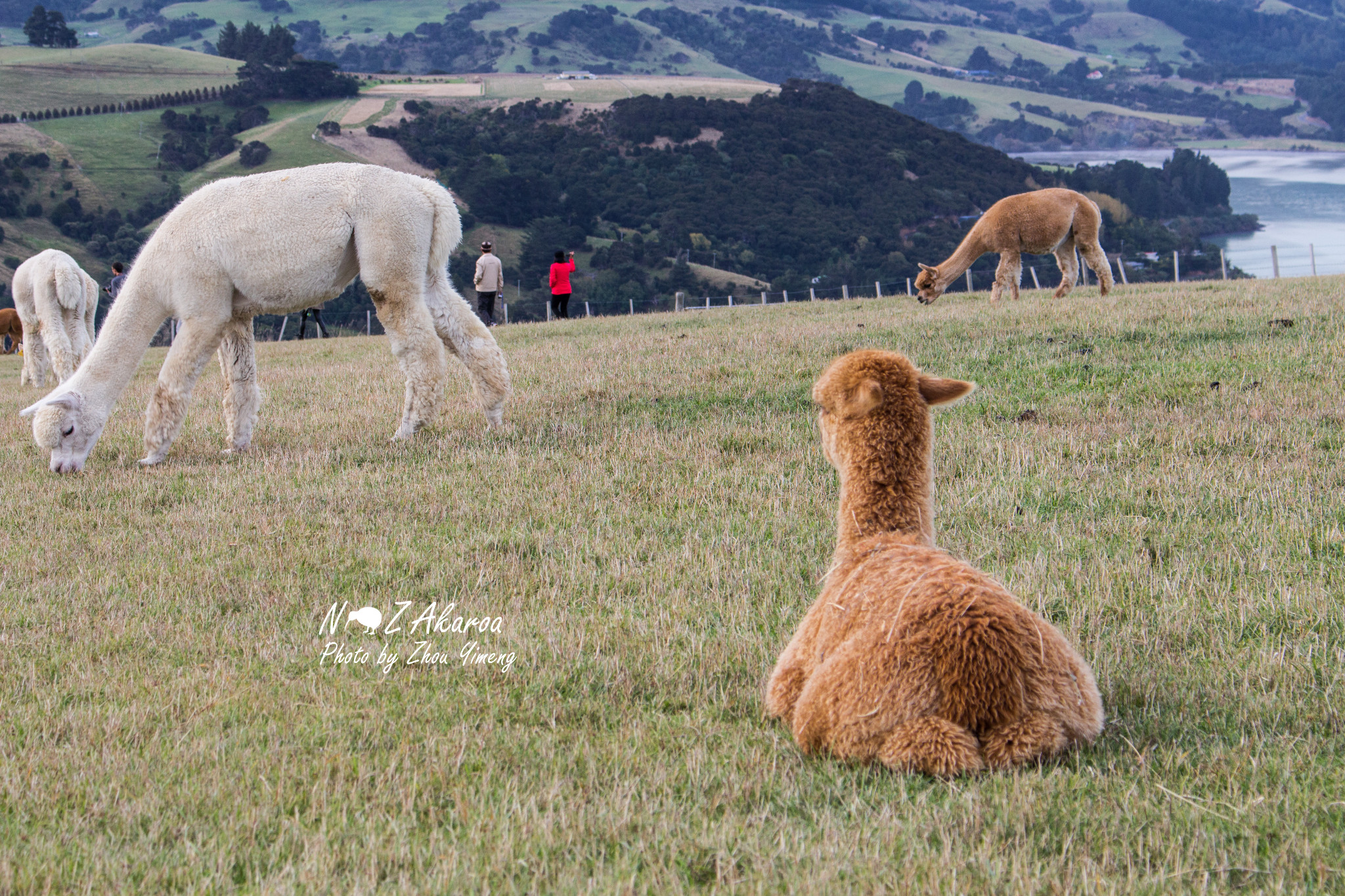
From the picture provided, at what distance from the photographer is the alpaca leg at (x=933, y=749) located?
275 cm

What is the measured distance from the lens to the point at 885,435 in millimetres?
3264

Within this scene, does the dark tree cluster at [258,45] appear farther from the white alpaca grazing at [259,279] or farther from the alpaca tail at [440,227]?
the alpaca tail at [440,227]

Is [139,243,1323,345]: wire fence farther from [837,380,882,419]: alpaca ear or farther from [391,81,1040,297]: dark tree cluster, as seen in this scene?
[837,380,882,419]: alpaca ear

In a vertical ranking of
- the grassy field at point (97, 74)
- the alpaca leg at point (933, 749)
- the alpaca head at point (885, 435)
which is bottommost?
the alpaca leg at point (933, 749)

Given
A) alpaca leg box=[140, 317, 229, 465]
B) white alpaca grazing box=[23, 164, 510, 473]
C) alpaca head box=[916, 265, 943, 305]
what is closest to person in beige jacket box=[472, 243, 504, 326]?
alpaca head box=[916, 265, 943, 305]

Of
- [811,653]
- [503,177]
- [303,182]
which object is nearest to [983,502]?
[811,653]

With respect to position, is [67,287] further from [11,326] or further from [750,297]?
[750,297]

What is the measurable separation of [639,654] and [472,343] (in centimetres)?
558

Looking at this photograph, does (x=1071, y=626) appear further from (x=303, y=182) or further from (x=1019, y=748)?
(x=303, y=182)

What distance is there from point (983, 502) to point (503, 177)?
9689 centimetres

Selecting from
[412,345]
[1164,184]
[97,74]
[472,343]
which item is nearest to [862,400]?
[412,345]

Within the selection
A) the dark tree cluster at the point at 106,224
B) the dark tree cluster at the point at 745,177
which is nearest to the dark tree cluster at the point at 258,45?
the dark tree cluster at the point at 745,177

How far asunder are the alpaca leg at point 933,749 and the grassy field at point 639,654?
44mm

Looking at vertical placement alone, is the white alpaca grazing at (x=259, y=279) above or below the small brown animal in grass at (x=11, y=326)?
above
